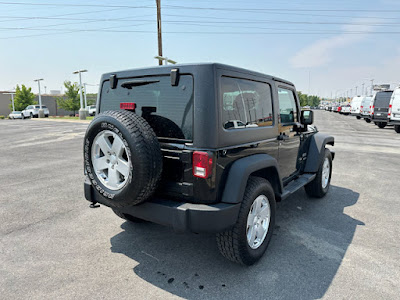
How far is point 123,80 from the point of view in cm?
319

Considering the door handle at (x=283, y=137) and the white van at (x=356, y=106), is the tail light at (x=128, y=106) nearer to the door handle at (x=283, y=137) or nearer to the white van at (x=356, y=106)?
the door handle at (x=283, y=137)

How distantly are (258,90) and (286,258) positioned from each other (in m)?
1.86

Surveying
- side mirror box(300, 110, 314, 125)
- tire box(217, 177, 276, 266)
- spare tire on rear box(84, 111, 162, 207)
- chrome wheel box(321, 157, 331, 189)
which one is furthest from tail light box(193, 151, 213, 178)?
chrome wheel box(321, 157, 331, 189)

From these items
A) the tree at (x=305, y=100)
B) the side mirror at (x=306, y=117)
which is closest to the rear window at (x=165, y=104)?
the side mirror at (x=306, y=117)

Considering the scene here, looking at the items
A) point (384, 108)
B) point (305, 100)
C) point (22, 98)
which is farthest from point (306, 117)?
point (305, 100)

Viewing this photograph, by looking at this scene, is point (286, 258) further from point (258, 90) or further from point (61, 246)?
point (61, 246)

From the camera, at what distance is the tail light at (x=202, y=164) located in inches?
98.3

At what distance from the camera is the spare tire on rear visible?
2.47 metres

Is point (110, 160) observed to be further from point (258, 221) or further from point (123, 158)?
point (258, 221)

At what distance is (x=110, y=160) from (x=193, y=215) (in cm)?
95

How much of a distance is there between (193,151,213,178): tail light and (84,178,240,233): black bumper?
0.29m

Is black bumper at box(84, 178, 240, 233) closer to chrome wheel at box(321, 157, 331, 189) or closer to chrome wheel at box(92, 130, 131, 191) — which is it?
chrome wheel at box(92, 130, 131, 191)

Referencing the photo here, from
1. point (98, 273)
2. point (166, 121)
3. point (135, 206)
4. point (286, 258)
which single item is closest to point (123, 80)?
point (166, 121)

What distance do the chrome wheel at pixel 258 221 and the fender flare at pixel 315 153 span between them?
180 centimetres
